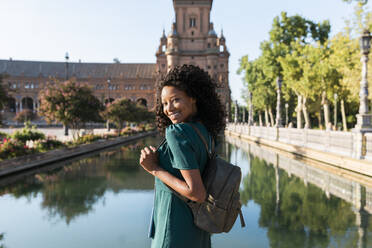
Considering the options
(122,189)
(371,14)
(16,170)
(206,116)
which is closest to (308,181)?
(122,189)

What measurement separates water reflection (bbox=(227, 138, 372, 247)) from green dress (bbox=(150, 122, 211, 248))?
3.33 metres

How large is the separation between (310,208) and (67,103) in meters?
16.3

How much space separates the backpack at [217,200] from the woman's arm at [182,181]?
74 millimetres

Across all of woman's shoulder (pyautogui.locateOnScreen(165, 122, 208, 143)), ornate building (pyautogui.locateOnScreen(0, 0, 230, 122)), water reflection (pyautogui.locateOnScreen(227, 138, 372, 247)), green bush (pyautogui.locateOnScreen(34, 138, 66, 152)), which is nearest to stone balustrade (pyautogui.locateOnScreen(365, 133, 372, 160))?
water reflection (pyautogui.locateOnScreen(227, 138, 372, 247))

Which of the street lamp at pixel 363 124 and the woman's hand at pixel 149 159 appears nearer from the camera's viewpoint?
the woman's hand at pixel 149 159

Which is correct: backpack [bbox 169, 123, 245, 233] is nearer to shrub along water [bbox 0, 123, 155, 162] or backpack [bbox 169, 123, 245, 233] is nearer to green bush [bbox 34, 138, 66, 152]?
shrub along water [bbox 0, 123, 155, 162]

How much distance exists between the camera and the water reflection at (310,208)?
16.4 ft

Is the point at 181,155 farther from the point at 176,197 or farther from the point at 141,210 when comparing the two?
the point at 141,210

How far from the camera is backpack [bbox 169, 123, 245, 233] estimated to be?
1.83 meters

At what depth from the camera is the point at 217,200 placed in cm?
183

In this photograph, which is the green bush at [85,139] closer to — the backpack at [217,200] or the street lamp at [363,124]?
the street lamp at [363,124]

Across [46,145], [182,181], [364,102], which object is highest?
[364,102]

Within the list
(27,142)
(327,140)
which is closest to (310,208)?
(327,140)

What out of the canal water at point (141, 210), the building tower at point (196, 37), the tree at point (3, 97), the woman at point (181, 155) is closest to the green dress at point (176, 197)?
the woman at point (181, 155)
